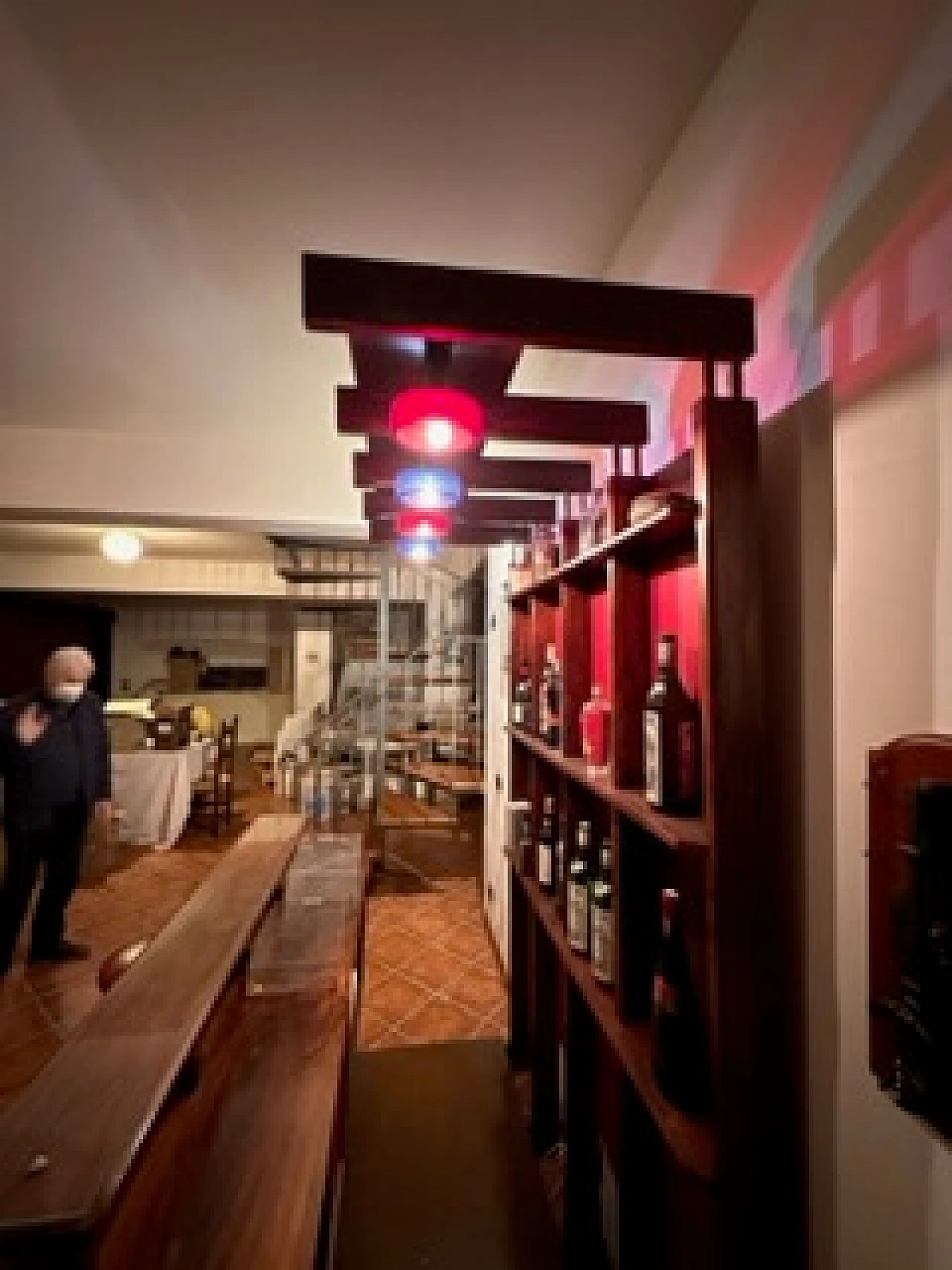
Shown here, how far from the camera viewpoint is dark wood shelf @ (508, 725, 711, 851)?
0.84 m

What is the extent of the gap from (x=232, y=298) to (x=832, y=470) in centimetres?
162

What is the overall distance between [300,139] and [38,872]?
3192 mm

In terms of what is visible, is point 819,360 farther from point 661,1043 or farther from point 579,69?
point 661,1043

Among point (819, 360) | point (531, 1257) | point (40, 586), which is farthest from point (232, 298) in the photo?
point (40, 586)

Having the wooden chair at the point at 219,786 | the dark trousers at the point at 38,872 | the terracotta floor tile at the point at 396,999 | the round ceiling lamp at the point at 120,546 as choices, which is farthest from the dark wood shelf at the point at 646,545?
the wooden chair at the point at 219,786

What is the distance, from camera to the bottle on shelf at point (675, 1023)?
92 cm

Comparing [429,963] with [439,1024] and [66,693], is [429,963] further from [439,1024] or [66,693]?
[66,693]

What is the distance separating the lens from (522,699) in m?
2.08

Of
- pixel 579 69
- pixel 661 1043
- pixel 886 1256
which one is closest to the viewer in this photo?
pixel 886 1256

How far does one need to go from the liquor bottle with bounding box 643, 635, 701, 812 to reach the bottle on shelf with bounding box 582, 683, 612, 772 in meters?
0.28

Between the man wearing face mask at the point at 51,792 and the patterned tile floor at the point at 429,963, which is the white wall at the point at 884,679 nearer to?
the patterned tile floor at the point at 429,963

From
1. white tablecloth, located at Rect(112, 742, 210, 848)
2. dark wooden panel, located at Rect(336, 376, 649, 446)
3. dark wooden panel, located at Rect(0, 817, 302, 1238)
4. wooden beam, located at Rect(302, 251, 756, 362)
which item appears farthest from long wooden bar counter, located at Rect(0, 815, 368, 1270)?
white tablecloth, located at Rect(112, 742, 210, 848)

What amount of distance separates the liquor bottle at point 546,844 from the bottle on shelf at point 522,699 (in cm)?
26

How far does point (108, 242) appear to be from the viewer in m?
1.57
